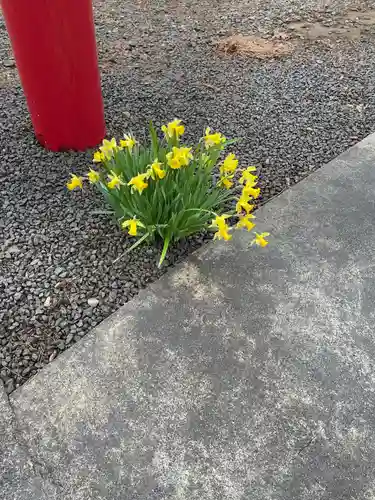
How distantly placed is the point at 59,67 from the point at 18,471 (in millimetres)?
1819

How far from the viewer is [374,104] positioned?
10.6 feet

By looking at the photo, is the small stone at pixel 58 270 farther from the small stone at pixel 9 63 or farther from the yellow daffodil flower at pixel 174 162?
the small stone at pixel 9 63

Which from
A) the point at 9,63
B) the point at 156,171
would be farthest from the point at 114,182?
the point at 9,63

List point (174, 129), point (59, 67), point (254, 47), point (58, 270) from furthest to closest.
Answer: point (254, 47)
point (59, 67)
point (58, 270)
point (174, 129)

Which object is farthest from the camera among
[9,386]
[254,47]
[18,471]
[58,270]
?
[254,47]

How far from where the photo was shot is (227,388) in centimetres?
175

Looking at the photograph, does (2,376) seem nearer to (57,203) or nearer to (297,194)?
(57,203)

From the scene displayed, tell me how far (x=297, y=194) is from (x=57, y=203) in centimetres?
129

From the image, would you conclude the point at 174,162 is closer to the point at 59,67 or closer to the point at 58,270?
the point at 58,270

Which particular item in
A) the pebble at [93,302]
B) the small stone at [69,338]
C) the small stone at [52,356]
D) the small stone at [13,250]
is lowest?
the small stone at [52,356]

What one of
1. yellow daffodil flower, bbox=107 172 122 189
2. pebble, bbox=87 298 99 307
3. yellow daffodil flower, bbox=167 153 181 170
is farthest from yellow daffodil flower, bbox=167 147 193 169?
pebble, bbox=87 298 99 307

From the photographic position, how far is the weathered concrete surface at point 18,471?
4.90 ft

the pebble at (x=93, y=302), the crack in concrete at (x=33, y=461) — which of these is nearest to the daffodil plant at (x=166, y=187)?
the pebble at (x=93, y=302)

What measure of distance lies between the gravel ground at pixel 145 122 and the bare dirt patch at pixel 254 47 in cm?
8
